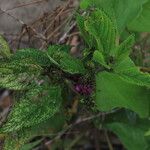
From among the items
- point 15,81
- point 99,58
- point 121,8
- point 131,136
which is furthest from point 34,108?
point 131,136

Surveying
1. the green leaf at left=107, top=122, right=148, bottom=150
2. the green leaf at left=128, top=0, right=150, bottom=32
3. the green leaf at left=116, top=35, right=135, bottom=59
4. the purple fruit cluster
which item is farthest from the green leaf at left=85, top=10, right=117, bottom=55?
the green leaf at left=107, top=122, right=148, bottom=150

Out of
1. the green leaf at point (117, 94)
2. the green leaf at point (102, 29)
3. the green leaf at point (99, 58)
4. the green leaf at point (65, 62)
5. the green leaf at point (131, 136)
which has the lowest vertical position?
the green leaf at point (131, 136)

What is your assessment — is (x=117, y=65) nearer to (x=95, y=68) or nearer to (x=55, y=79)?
(x=95, y=68)

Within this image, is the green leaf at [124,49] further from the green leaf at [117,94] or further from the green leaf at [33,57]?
the green leaf at [33,57]

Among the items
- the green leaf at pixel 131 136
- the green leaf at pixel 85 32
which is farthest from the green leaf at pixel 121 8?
the green leaf at pixel 131 136

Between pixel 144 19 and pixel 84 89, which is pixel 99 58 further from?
pixel 144 19
